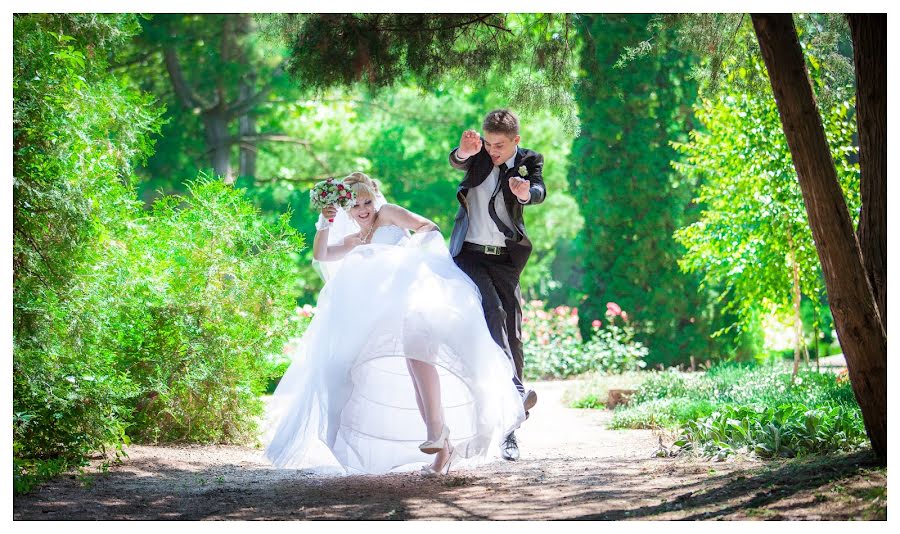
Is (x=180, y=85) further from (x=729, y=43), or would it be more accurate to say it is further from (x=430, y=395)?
(x=430, y=395)

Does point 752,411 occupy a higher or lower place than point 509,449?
higher

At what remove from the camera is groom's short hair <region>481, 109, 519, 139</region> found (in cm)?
470

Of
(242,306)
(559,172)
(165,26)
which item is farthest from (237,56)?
(242,306)

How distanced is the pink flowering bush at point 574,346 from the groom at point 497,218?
609 cm

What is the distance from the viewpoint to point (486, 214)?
4750 mm

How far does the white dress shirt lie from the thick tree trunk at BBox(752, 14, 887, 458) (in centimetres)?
149

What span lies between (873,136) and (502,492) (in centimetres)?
216

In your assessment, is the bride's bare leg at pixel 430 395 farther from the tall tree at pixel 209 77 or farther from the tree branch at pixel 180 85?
the tree branch at pixel 180 85

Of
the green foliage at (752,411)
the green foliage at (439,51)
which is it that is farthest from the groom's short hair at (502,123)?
the green foliage at (752,411)

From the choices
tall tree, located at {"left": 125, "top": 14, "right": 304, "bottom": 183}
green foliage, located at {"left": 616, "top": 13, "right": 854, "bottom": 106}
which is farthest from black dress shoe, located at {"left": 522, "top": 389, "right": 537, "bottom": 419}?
tall tree, located at {"left": 125, "top": 14, "right": 304, "bottom": 183}

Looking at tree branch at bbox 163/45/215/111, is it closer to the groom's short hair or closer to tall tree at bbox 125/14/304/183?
tall tree at bbox 125/14/304/183

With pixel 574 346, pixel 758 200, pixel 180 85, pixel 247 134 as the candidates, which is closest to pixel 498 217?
pixel 758 200

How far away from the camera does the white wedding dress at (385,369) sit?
4062mm
